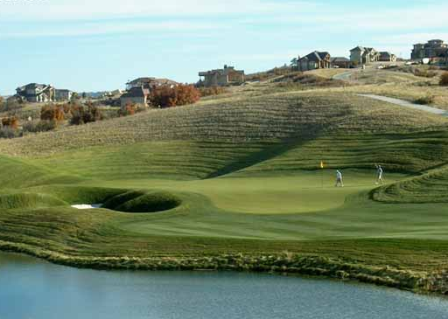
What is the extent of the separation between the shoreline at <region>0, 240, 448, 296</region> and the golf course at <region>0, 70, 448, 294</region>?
0.19 ft

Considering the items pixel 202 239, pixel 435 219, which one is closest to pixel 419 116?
pixel 435 219

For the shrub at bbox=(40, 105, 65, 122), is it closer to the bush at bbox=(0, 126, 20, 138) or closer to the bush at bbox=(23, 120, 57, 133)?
the bush at bbox=(23, 120, 57, 133)

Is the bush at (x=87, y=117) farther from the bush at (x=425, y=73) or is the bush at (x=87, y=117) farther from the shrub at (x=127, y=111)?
the bush at (x=425, y=73)

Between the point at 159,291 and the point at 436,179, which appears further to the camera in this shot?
the point at 436,179

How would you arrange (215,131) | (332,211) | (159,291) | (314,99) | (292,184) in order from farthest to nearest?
(314,99) → (215,131) → (292,184) → (332,211) → (159,291)

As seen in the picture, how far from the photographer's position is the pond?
97.7 feet

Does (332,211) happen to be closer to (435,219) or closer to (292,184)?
(435,219)

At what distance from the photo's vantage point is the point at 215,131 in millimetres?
81812

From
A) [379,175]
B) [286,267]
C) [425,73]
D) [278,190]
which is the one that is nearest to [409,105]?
[379,175]

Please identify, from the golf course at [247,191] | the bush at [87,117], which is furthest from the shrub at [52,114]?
the golf course at [247,191]

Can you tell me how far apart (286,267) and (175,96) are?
323ft

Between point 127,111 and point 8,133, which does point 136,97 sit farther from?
point 8,133

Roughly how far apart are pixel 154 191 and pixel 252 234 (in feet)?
45.1

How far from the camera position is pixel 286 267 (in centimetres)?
3528
